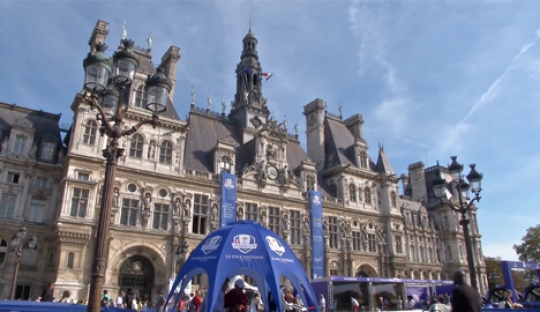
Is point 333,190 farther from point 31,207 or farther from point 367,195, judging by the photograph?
point 31,207

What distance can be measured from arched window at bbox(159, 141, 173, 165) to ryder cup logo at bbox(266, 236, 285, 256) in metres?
21.5

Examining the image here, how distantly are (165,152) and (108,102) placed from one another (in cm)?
2095

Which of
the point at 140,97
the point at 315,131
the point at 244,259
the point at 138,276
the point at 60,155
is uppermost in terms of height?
the point at 315,131

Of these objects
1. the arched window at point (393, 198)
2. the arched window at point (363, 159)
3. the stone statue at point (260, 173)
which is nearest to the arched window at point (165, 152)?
the stone statue at point (260, 173)

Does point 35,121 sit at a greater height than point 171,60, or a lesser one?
lesser

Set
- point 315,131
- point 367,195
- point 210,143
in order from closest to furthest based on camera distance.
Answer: point 210,143
point 367,195
point 315,131

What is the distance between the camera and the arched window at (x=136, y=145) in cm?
3156

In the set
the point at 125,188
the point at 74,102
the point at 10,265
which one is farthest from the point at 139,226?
the point at 74,102

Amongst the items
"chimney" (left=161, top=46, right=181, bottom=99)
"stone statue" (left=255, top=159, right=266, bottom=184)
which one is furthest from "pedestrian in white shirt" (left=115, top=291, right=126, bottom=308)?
"chimney" (left=161, top=46, right=181, bottom=99)

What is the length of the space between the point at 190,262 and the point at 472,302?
8.39 m

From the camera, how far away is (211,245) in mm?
12484

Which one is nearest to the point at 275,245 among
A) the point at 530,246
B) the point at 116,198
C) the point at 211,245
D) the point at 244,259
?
the point at 244,259

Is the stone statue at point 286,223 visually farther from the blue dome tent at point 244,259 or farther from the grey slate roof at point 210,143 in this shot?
the blue dome tent at point 244,259

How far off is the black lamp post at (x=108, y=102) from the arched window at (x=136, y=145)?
19.6m
